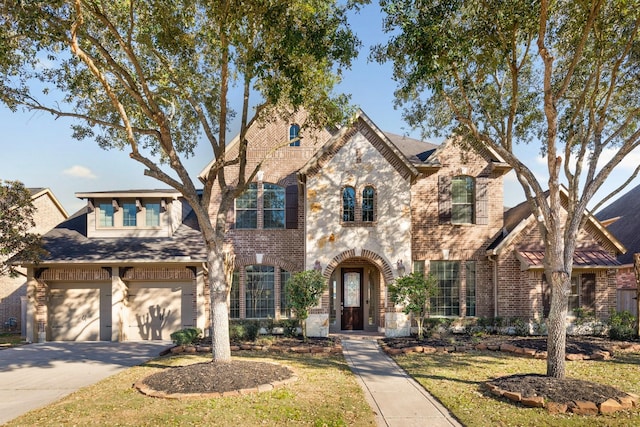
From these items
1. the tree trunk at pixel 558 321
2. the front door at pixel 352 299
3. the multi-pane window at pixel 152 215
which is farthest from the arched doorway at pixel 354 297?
the tree trunk at pixel 558 321

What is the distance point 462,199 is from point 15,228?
688 inches

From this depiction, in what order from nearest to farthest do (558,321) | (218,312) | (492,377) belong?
(558,321) < (492,377) < (218,312)

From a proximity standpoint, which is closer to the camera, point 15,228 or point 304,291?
point 304,291

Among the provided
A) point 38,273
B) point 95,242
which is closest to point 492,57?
point 95,242

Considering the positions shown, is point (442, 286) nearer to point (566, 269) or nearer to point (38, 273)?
point (566, 269)

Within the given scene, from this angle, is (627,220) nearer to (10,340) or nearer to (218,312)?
(218,312)

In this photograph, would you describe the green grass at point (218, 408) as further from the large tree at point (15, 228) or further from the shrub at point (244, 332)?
the large tree at point (15, 228)

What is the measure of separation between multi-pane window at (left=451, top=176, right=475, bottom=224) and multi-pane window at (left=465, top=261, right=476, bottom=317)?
1864mm

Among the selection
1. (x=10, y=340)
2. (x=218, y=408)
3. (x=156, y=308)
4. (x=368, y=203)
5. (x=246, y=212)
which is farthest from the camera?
(x=246, y=212)

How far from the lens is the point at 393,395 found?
905 cm

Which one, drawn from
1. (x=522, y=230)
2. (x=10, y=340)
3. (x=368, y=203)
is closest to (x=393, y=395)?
(x=368, y=203)

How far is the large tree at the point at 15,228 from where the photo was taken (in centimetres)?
1603

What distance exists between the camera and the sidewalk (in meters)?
7.53

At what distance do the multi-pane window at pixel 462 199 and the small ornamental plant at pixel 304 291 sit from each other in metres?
7.02
